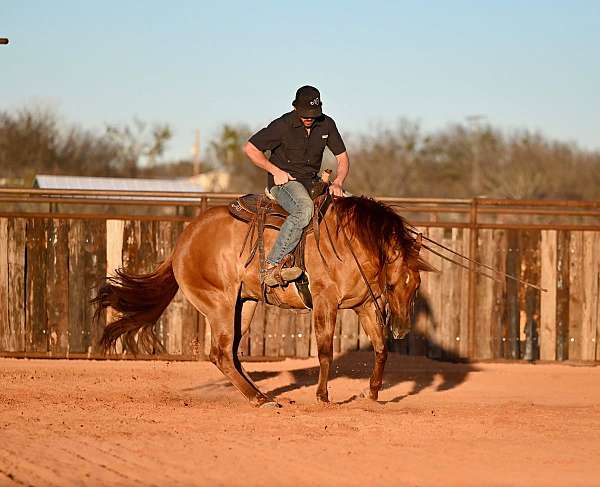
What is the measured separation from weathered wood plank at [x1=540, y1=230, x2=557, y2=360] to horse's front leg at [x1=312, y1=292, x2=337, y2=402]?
17.4 feet

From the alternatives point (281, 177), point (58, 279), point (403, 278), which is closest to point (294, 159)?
point (281, 177)

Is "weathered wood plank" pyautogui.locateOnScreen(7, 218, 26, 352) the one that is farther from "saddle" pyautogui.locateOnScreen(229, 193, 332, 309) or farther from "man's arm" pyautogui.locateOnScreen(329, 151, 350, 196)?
"man's arm" pyautogui.locateOnScreen(329, 151, 350, 196)

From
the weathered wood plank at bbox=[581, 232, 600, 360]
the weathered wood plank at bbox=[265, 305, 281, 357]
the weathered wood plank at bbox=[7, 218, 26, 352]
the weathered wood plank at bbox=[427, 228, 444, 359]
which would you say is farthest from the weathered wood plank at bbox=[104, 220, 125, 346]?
the weathered wood plank at bbox=[581, 232, 600, 360]

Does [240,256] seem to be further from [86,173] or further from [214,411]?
[86,173]

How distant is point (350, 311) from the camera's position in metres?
14.4

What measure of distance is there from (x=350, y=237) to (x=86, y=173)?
43231mm

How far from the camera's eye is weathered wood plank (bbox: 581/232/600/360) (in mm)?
14461

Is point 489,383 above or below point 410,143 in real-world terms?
below

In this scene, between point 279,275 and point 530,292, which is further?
point 530,292

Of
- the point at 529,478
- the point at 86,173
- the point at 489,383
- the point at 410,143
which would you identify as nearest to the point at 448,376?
the point at 489,383

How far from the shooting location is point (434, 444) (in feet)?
26.0

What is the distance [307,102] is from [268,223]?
4.25ft

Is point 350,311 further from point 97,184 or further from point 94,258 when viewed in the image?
point 97,184

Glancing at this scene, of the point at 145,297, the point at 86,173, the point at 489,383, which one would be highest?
the point at 86,173
